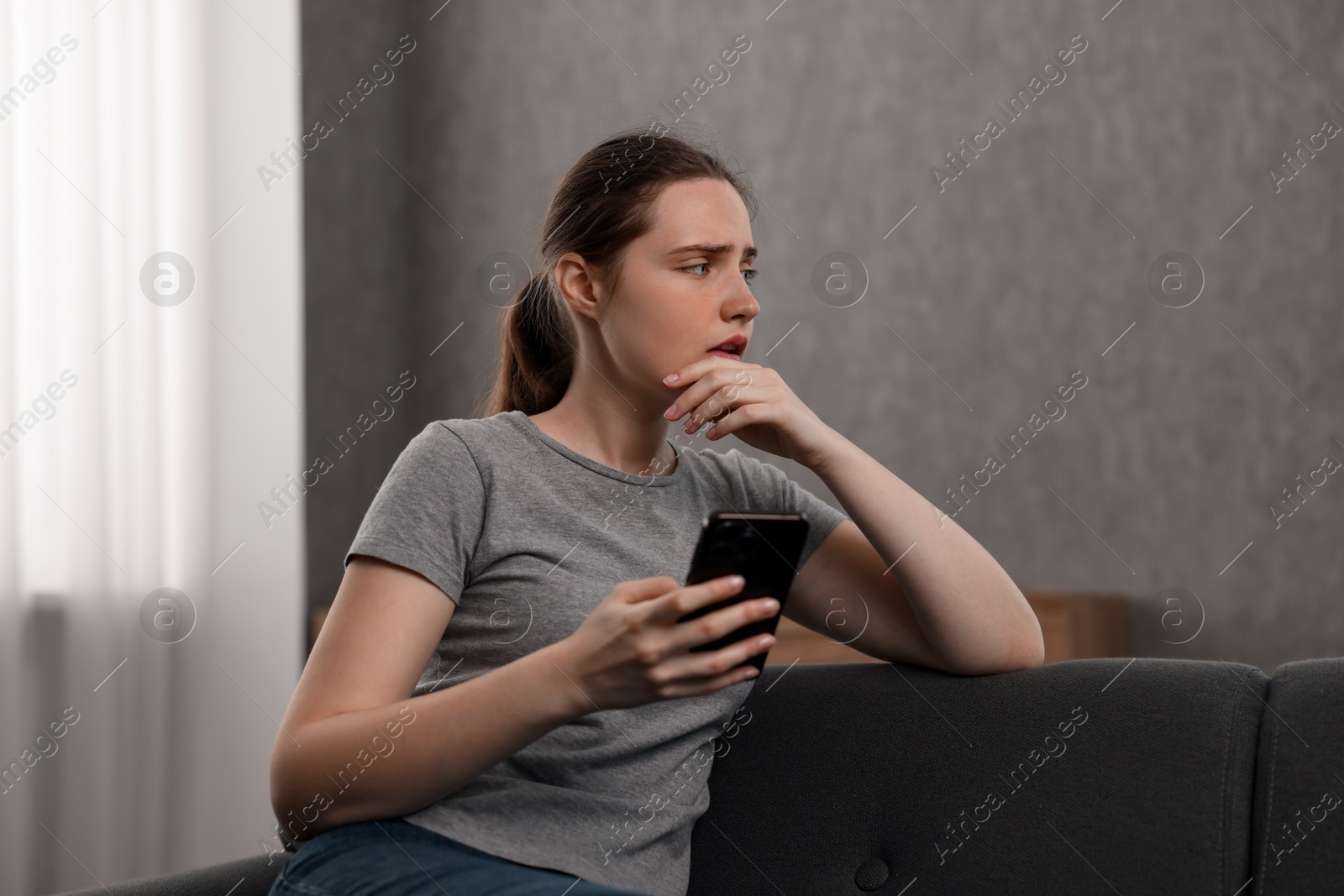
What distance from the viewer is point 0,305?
8.21ft

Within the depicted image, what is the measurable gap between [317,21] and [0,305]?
52.6 inches

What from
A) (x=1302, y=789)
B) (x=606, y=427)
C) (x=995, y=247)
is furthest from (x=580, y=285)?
(x=995, y=247)

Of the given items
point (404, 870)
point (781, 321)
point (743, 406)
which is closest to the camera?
point (404, 870)

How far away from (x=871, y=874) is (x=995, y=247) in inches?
78.4

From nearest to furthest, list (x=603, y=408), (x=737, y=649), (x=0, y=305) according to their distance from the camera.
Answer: (x=737, y=649)
(x=603, y=408)
(x=0, y=305)

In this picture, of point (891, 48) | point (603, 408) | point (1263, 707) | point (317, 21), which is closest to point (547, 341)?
point (603, 408)

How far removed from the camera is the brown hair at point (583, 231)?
4.40 feet

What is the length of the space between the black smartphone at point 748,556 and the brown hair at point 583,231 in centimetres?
47

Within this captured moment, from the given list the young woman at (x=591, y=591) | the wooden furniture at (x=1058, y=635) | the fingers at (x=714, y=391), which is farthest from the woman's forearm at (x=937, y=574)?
the wooden furniture at (x=1058, y=635)

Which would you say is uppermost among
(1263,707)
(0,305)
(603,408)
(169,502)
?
(0,305)

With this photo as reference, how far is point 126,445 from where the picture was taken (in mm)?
2779

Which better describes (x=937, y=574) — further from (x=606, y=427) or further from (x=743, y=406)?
(x=606, y=427)

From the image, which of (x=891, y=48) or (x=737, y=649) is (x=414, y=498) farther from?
(x=891, y=48)

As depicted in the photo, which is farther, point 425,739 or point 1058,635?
point 1058,635
